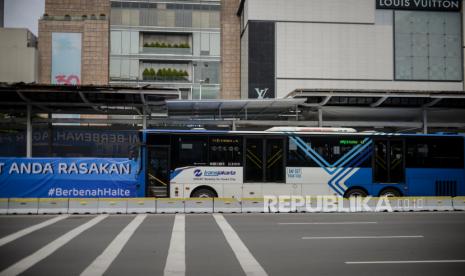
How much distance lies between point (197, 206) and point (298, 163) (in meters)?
4.67

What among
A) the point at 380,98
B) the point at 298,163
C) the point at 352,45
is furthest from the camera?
the point at 352,45

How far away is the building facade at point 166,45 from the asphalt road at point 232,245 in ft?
168

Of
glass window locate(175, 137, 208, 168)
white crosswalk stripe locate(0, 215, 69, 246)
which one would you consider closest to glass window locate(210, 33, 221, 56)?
glass window locate(175, 137, 208, 168)

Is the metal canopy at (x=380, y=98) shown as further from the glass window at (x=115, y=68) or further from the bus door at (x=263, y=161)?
the glass window at (x=115, y=68)

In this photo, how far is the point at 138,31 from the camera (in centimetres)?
6700

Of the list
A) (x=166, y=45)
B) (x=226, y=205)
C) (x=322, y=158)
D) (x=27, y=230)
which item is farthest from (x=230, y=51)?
(x=27, y=230)

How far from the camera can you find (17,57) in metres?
63.8

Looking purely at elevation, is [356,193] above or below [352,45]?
below

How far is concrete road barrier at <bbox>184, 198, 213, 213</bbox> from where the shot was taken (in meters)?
18.4

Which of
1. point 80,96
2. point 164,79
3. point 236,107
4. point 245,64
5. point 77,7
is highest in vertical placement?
point 77,7

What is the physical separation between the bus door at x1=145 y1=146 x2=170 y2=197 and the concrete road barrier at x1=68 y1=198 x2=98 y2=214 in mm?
2159

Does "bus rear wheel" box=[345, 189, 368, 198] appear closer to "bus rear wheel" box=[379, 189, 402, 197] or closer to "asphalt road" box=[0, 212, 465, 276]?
"bus rear wheel" box=[379, 189, 402, 197]

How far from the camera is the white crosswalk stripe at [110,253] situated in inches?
338

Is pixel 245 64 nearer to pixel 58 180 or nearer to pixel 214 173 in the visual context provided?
pixel 214 173
